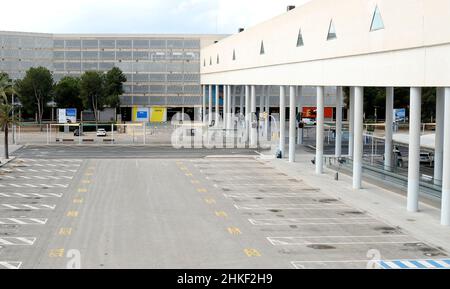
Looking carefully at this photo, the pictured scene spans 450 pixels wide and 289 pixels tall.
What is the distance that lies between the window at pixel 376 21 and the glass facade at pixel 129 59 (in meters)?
87.1

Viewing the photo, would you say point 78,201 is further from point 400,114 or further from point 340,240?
point 400,114

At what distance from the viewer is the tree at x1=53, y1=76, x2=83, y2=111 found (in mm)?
109625

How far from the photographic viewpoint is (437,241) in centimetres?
2609

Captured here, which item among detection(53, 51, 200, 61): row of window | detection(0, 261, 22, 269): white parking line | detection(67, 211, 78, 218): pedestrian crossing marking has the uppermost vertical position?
detection(53, 51, 200, 61): row of window

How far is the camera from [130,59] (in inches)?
4766

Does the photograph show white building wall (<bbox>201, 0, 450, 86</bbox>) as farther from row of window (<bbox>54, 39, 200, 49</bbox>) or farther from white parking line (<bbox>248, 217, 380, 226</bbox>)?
row of window (<bbox>54, 39, 200, 49</bbox>)

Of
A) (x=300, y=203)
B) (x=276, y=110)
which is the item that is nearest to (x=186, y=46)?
(x=276, y=110)

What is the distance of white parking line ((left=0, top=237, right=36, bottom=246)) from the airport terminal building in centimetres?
9611

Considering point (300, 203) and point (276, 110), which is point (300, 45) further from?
point (276, 110)

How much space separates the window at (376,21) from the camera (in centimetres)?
3512

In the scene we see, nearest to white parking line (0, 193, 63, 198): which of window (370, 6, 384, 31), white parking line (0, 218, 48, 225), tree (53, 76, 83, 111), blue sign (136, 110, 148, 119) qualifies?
white parking line (0, 218, 48, 225)

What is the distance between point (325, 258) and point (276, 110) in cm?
10421

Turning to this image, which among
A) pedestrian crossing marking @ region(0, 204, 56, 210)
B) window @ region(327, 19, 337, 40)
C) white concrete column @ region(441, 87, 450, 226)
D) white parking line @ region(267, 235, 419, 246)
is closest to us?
white parking line @ region(267, 235, 419, 246)

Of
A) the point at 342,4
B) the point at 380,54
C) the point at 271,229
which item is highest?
the point at 342,4
